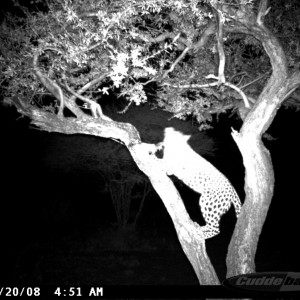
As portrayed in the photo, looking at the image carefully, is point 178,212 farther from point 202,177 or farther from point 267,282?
point 267,282

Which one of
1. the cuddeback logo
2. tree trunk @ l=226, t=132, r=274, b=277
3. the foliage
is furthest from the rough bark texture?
the foliage

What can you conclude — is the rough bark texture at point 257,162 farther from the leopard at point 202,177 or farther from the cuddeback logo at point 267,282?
the leopard at point 202,177

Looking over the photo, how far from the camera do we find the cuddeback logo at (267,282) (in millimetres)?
3980

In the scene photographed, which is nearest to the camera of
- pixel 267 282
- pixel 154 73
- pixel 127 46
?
pixel 267 282

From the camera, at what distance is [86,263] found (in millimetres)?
9867

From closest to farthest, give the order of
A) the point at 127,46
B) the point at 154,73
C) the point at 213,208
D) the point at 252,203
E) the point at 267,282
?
the point at 267,282
the point at 252,203
the point at 154,73
the point at 127,46
the point at 213,208

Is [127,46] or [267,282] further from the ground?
[127,46]

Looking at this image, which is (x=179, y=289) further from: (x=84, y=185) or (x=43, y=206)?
(x=84, y=185)

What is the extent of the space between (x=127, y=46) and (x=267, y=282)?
139 inches

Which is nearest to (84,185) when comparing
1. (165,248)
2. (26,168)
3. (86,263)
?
(26,168)

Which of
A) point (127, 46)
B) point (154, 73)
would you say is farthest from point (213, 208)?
point (127, 46)

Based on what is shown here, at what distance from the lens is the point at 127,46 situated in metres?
5.04

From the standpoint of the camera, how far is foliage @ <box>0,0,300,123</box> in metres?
4.55

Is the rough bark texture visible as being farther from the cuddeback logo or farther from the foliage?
the foliage
